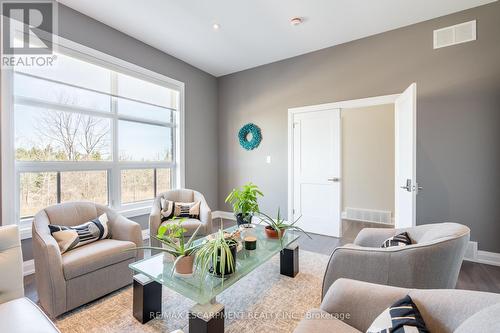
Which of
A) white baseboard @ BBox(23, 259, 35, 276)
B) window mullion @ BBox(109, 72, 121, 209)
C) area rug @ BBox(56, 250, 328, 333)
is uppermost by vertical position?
window mullion @ BBox(109, 72, 121, 209)

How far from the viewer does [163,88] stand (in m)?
3.78

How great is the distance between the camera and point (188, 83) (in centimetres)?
413

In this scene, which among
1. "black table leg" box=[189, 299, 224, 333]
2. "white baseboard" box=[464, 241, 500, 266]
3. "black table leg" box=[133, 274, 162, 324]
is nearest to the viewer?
"black table leg" box=[189, 299, 224, 333]

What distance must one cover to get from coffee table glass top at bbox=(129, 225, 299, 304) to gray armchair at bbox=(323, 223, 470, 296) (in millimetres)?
587

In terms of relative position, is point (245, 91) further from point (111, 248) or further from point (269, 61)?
point (111, 248)

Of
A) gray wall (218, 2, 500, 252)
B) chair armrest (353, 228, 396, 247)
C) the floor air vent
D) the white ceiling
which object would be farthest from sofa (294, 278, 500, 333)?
the floor air vent

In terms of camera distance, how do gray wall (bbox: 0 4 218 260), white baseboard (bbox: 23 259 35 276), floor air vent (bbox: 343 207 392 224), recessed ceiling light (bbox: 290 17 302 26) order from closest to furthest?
1. white baseboard (bbox: 23 259 35 276)
2. gray wall (bbox: 0 4 218 260)
3. recessed ceiling light (bbox: 290 17 302 26)
4. floor air vent (bbox: 343 207 392 224)

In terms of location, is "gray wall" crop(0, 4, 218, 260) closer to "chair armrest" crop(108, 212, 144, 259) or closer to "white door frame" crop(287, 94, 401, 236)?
"chair armrest" crop(108, 212, 144, 259)

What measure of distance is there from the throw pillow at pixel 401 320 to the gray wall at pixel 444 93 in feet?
8.44

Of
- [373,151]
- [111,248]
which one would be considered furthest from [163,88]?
[373,151]

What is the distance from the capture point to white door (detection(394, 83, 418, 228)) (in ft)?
7.64

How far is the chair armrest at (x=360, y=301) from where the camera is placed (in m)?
1.00

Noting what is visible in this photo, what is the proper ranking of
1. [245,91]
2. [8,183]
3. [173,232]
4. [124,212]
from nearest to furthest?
[173,232], [8,183], [124,212], [245,91]

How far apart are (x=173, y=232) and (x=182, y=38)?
9.62ft
